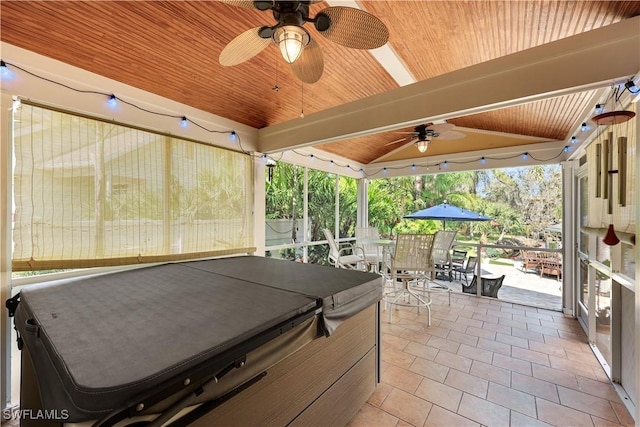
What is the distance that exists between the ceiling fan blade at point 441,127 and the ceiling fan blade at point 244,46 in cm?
268

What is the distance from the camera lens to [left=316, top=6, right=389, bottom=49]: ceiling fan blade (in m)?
1.48

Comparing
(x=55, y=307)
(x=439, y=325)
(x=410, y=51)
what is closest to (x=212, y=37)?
(x=410, y=51)

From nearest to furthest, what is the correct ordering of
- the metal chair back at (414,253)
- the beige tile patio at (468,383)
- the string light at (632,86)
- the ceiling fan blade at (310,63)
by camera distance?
the string light at (632,86)
the ceiling fan blade at (310,63)
the beige tile patio at (468,383)
the metal chair back at (414,253)

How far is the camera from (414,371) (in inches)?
96.5

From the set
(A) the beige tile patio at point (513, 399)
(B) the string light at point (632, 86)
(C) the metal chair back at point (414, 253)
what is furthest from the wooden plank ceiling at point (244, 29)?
(A) the beige tile patio at point (513, 399)

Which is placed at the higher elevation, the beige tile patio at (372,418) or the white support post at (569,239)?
the white support post at (569,239)

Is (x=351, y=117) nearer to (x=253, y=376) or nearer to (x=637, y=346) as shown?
(x=253, y=376)

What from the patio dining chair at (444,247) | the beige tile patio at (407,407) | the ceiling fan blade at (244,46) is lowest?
the beige tile patio at (407,407)

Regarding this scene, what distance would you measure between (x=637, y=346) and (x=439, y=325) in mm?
1963

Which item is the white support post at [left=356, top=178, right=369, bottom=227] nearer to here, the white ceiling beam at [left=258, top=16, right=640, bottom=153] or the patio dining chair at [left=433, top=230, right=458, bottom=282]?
the patio dining chair at [left=433, top=230, right=458, bottom=282]

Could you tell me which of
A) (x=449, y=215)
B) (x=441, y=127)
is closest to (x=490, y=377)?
(x=441, y=127)

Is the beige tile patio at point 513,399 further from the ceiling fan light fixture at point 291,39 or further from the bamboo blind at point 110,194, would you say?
the bamboo blind at point 110,194

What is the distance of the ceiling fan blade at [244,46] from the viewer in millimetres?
1684

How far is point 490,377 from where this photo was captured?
2348 millimetres
